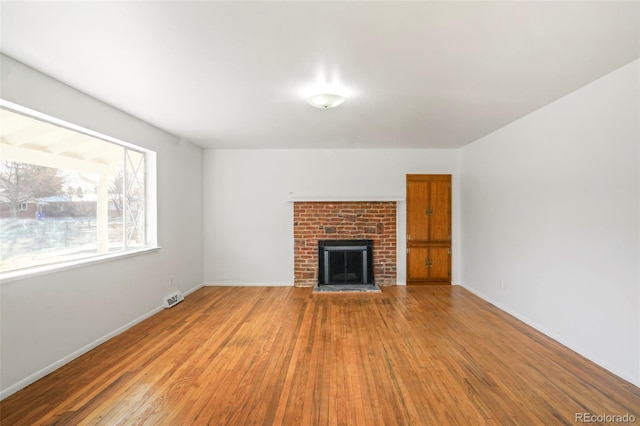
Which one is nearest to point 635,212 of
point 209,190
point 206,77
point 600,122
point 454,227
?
point 600,122

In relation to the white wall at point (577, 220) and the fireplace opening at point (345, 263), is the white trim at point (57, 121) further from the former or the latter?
the white wall at point (577, 220)

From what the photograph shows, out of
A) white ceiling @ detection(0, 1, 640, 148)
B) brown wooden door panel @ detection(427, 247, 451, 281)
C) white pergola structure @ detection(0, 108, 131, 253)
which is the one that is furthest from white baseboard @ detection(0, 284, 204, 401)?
brown wooden door panel @ detection(427, 247, 451, 281)

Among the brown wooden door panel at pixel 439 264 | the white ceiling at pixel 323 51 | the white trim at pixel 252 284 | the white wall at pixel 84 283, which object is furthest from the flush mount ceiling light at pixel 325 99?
the brown wooden door panel at pixel 439 264

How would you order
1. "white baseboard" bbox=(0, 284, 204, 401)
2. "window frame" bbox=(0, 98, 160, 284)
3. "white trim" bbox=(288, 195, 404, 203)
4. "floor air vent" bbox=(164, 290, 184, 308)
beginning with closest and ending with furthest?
"white baseboard" bbox=(0, 284, 204, 401), "window frame" bbox=(0, 98, 160, 284), "floor air vent" bbox=(164, 290, 184, 308), "white trim" bbox=(288, 195, 404, 203)

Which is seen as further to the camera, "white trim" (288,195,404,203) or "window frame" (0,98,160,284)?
"white trim" (288,195,404,203)

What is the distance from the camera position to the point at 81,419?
1.83 m

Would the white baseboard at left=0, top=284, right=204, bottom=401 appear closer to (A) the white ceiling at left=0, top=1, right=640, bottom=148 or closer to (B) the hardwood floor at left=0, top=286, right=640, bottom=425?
(B) the hardwood floor at left=0, top=286, right=640, bottom=425

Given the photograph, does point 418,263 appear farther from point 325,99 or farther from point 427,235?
point 325,99

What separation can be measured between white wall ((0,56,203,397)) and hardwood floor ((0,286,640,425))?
0.19 metres

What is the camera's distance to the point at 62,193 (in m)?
2.68

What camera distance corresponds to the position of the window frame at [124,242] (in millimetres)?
2178

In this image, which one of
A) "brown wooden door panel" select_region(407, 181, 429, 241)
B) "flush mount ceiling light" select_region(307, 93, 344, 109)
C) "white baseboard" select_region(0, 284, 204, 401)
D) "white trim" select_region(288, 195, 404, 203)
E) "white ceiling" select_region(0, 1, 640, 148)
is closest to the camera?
"white ceiling" select_region(0, 1, 640, 148)

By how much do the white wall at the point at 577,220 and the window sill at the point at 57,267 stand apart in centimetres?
466

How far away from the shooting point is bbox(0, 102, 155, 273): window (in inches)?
88.1
